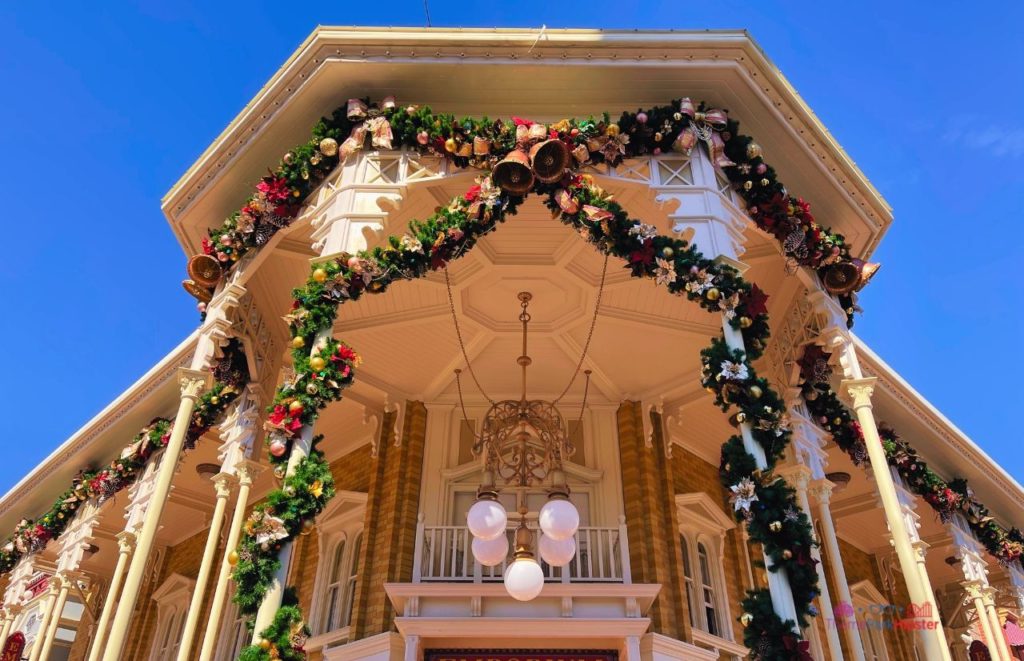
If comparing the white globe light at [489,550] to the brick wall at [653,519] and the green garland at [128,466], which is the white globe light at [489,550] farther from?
the green garland at [128,466]

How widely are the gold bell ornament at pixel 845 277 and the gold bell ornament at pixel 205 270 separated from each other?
7.22 m

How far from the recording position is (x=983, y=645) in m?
16.4

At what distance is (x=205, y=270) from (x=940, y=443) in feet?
39.7

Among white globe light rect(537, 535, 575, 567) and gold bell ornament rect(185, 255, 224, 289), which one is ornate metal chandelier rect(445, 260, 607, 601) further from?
gold bell ornament rect(185, 255, 224, 289)

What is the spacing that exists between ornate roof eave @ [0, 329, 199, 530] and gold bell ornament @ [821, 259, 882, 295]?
9223 mm

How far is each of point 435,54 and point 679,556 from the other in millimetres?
7758

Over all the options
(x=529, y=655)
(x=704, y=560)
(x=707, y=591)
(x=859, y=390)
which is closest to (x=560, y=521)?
(x=529, y=655)

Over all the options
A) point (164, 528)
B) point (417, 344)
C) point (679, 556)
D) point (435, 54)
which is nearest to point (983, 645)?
point (679, 556)

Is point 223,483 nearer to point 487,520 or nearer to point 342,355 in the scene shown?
point 342,355

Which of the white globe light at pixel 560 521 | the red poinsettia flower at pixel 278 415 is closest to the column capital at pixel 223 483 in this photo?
the red poinsettia flower at pixel 278 415

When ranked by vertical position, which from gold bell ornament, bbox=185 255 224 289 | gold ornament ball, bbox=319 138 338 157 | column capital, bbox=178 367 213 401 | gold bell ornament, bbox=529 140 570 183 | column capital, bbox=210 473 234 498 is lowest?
column capital, bbox=210 473 234 498

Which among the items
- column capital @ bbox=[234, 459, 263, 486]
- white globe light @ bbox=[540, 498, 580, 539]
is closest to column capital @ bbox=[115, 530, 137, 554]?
column capital @ bbox=[234, 459, 263, 486]

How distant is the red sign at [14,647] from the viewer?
53.1 feet

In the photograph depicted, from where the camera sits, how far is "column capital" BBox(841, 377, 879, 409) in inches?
303
